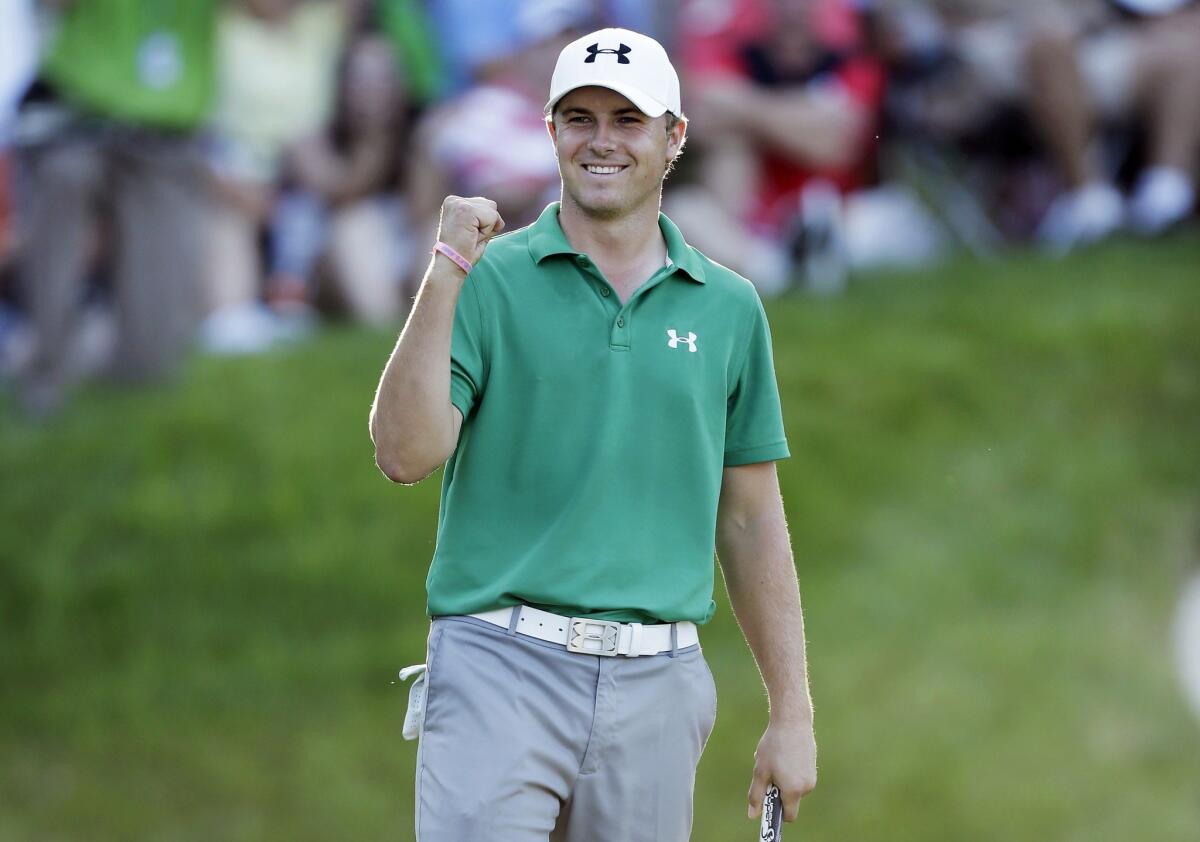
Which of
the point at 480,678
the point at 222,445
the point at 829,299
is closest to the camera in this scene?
the point at 480,678

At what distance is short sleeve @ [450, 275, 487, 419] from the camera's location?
10.9 ft

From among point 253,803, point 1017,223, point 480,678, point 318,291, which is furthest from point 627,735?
point 1017,223

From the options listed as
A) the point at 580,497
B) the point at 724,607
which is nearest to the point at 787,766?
the point at 580,497

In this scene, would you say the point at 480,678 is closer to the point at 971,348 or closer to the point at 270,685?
the point at 270,685

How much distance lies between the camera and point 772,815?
3590 mm

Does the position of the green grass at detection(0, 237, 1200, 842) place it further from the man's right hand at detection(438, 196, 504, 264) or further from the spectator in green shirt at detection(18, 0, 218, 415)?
the man's right hand at detection(438, 196, 504, 264)

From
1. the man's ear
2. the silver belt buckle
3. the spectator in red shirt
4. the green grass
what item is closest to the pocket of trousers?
the silver belt buckle

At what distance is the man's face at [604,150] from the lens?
346cm

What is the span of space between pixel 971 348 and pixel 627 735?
620 cm

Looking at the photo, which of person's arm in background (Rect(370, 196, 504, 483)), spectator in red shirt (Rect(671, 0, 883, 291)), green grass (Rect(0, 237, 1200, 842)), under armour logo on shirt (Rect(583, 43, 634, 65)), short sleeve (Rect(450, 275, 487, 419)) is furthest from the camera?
spectator in red shirt (Rect(671, 0, 883, 291))

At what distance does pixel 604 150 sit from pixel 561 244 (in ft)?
0.63

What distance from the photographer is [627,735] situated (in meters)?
3.42

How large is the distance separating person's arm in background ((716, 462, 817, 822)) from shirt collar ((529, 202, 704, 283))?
419 millimetres

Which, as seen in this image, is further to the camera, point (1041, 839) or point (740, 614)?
point (1041, 839)
